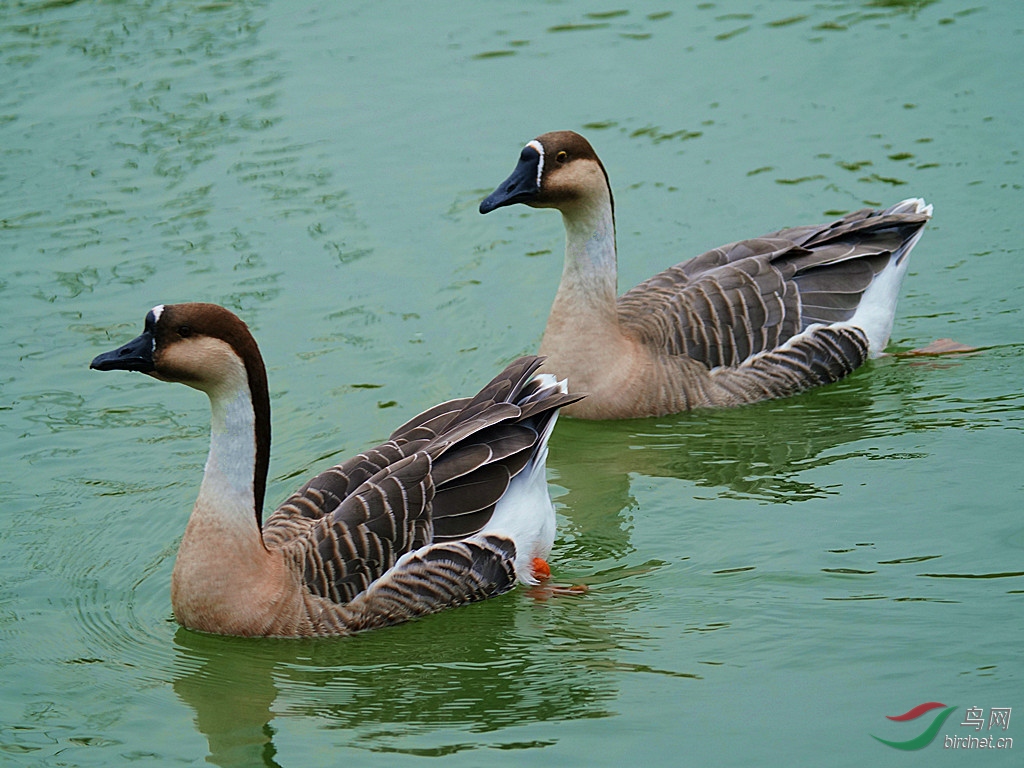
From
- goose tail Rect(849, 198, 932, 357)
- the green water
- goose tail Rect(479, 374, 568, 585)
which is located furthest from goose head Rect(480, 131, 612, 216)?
goose tail Rect(849, 198, 932, 357)

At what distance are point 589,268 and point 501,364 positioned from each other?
1.12 meters

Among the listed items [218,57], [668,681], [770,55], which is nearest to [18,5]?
[218,57]

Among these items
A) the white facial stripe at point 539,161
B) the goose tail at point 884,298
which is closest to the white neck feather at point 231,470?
the white facial stripe at point 539,161

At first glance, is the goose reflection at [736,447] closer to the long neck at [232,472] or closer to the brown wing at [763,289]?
the brown wing at [763,289]

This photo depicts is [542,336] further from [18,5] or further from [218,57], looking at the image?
[18,5]

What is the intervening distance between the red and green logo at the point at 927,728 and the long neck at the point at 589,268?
157 inches

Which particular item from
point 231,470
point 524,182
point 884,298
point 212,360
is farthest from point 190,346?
point 884,298

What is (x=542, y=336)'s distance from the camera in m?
10.3

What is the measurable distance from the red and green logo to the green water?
0.04m

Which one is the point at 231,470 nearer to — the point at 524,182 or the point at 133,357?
the point at 133,357

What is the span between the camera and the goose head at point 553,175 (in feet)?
29.4

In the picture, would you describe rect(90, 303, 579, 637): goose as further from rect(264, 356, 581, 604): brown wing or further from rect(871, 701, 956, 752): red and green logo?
rect(871, 701, 956, 752): red and green logo

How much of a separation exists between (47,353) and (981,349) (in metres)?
7.07

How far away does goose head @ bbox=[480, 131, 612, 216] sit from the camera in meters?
8.95
